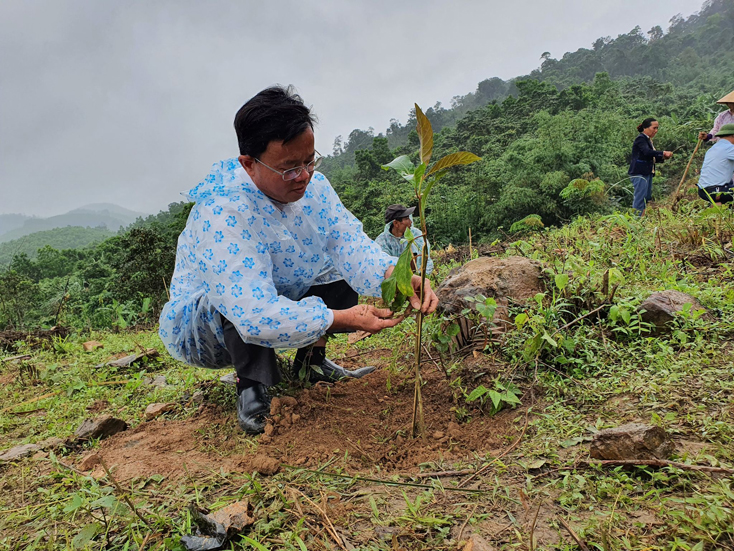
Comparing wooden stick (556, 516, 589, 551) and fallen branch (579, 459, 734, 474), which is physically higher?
wooden stick (556, 516, 589, 551)

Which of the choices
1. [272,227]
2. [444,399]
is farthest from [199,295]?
[444,399]

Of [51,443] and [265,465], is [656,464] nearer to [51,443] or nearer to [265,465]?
[265,465]

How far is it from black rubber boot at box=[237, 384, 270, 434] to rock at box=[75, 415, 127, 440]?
2.07 ft

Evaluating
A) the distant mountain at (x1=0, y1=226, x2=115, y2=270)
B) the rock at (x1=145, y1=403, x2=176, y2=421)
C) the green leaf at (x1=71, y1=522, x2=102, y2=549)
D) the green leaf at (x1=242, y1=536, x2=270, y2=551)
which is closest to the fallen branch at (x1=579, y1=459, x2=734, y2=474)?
the green leaf at (x1=242, y1=536, x2=270, y2=551)

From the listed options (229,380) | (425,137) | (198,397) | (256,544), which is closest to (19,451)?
(198,397)

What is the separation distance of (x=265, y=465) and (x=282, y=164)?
1.05m

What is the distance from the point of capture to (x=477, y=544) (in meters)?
1.06

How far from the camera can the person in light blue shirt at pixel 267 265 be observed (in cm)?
161

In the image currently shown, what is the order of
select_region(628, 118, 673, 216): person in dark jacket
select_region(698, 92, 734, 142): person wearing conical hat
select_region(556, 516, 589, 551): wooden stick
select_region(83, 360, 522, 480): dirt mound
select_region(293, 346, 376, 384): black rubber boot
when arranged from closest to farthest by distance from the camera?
select_region(556, 516, 589, 551): wooden stick
select_region(83, 360, 522, 480): dirt mound
select_region(293, 346, 376, 384): black rubber boot
select_region(698, 92, 734, 142): person wearing conical hat
select_region(628, 118, 673, 216): person in dark jacket

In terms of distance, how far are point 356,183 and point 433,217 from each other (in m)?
9.68

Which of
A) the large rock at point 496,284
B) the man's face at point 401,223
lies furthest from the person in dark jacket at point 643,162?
the large rock at point 496,284

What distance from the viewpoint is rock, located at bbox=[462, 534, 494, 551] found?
104 centimetres

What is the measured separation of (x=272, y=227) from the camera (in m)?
1.88

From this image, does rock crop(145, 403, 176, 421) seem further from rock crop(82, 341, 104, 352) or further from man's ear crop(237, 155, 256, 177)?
rock crop(82, 341, 104, 352)
